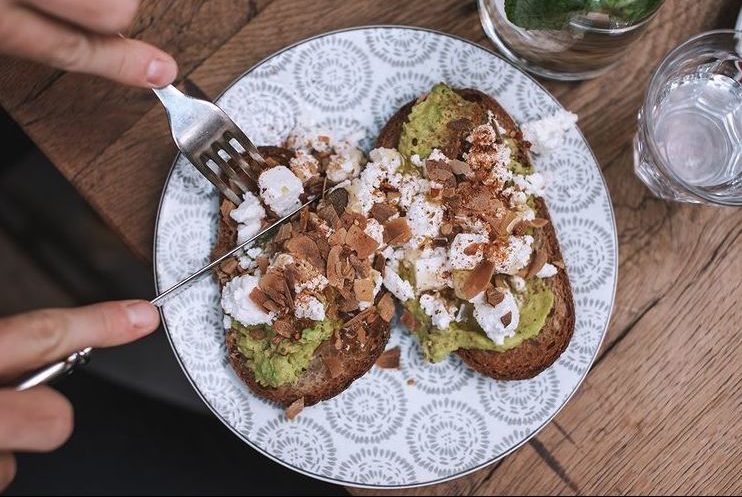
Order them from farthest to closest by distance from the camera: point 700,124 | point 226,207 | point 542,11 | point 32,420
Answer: point 700,124, point 226,207, point 542,11, point 32,420

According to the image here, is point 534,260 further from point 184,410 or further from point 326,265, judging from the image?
point 184,410

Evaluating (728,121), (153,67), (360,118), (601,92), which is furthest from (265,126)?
(728,121)

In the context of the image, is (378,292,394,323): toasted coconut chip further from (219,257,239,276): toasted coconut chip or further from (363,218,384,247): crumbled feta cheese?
(219,257,239,276): toasted coconut chip

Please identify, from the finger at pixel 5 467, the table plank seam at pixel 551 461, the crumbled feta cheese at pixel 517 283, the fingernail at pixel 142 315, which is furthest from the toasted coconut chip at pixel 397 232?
the finger at pixel 5 467

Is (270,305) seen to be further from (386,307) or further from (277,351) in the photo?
(386,307)

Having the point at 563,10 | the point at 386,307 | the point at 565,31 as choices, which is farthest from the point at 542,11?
the point at 386,307
